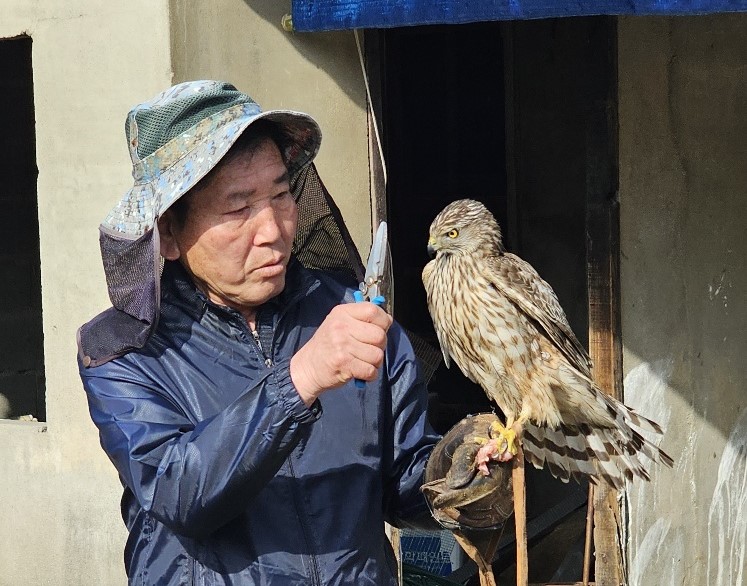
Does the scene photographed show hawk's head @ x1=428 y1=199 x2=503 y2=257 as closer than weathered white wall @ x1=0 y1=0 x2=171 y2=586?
Yes

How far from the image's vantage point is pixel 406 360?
2539mm

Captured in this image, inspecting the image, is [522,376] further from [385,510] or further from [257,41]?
[257,41]

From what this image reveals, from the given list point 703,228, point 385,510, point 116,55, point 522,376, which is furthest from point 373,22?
point 385,510

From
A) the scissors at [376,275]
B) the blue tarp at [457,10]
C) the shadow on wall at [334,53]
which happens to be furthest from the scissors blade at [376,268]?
the shadow on wall at [334,53]

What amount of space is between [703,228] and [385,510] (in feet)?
8.53

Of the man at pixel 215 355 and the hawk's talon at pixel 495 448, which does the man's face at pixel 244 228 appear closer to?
the man at pixel 215 355

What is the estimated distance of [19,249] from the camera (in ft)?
22.9

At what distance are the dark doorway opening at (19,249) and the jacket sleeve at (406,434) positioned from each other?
4791mm

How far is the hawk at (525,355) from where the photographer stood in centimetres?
316

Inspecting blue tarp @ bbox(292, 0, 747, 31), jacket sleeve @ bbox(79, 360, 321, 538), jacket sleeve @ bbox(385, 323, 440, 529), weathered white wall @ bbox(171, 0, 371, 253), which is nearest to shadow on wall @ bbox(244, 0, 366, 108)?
weathered white wall @ bbox(171, 0, 371, 253)

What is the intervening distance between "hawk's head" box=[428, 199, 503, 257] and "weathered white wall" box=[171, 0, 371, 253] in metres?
1.04

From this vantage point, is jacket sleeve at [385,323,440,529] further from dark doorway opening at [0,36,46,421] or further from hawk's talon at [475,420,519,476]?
dark doorway opening at [0,36,46,421]

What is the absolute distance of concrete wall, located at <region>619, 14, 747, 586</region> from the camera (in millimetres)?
4562

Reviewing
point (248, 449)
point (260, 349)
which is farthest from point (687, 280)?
point (248, 449)
